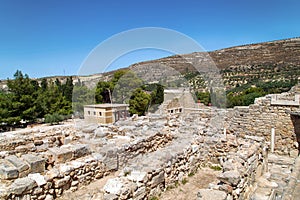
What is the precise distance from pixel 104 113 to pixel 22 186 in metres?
14.6

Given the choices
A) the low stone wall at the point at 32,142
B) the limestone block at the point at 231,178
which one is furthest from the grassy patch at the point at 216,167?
the low stone wall at the point at 32,142

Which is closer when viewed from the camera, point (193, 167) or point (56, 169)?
point (56, 169)

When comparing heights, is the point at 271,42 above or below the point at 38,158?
above

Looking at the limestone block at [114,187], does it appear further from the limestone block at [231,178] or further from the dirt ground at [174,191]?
the limestone block at [231,178]

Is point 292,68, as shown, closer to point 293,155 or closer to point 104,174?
point 293,155

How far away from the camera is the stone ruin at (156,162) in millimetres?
3463

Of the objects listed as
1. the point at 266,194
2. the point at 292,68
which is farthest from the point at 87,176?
the point at 292,68

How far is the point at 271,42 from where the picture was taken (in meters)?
44.2

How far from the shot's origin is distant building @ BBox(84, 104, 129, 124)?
17922mm

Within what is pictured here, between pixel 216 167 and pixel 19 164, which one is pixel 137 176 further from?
pixel 216 167

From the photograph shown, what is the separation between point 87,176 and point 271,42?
48957 millimetres

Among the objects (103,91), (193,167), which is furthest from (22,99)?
(193,167)

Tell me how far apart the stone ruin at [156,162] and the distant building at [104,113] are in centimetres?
987

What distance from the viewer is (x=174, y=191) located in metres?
4.17
